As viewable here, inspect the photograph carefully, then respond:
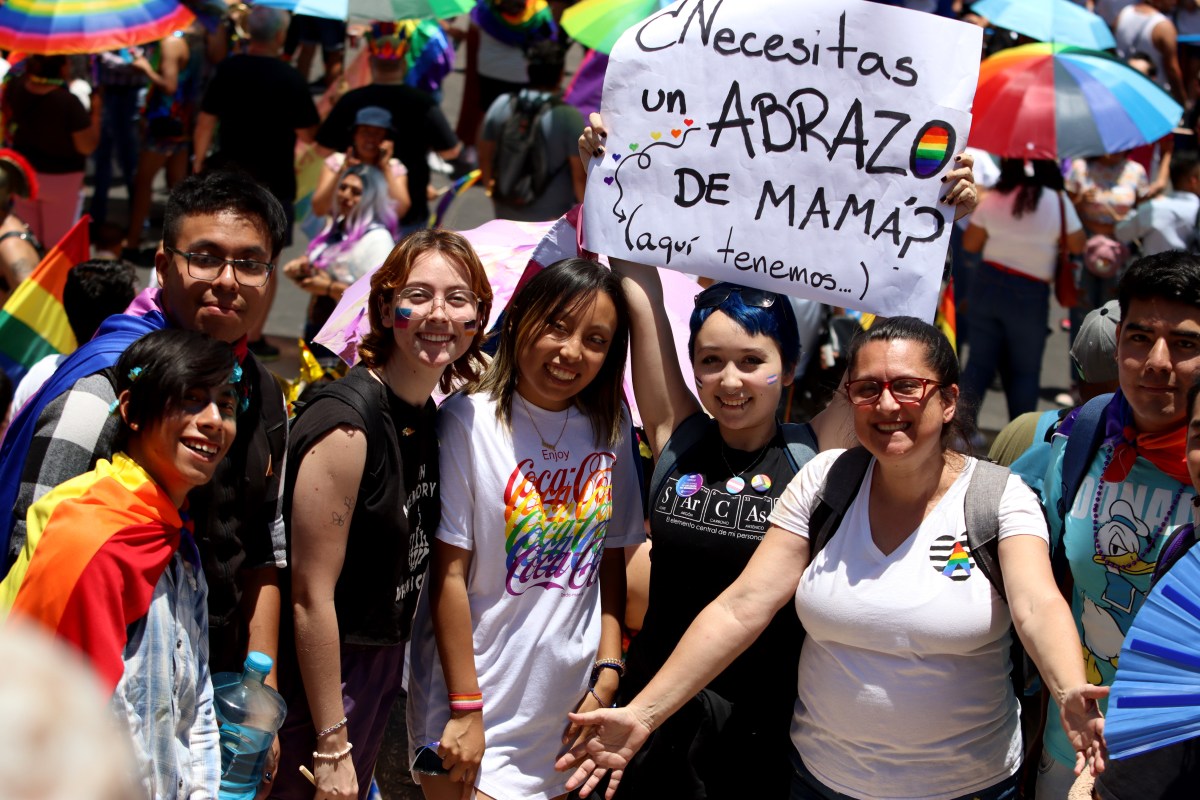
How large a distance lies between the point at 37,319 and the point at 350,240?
235 cm

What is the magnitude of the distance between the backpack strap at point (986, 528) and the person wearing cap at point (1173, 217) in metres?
4.81

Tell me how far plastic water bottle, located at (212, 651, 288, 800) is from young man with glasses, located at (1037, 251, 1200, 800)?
1677mm

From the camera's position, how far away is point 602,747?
297 cm

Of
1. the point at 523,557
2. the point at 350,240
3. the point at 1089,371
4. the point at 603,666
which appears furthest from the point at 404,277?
the point at 350,240

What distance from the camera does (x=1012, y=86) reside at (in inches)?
268

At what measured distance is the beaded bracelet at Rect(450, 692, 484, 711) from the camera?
299cm

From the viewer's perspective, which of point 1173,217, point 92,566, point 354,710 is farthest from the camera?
point 1173,217

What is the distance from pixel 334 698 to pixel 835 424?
53.7 inches

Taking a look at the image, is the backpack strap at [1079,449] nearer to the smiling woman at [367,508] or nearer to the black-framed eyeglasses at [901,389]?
the black-framed eyeglasses at [901,389]

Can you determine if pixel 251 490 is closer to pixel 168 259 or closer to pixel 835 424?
pixel 168 259

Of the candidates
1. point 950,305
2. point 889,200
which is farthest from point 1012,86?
point 889,200

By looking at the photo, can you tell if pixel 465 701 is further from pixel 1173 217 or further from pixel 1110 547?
pixel 1173 217

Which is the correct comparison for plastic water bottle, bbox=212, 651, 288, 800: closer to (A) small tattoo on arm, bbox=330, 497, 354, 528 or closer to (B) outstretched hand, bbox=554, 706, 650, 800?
(A) small tattoo on arm, bbox=330, 497, 354, 528

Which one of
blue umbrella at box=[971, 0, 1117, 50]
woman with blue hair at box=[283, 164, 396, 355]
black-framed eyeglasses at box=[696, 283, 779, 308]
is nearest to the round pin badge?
black-framed eyeglasses at box=[696, 283, 779, 308]
